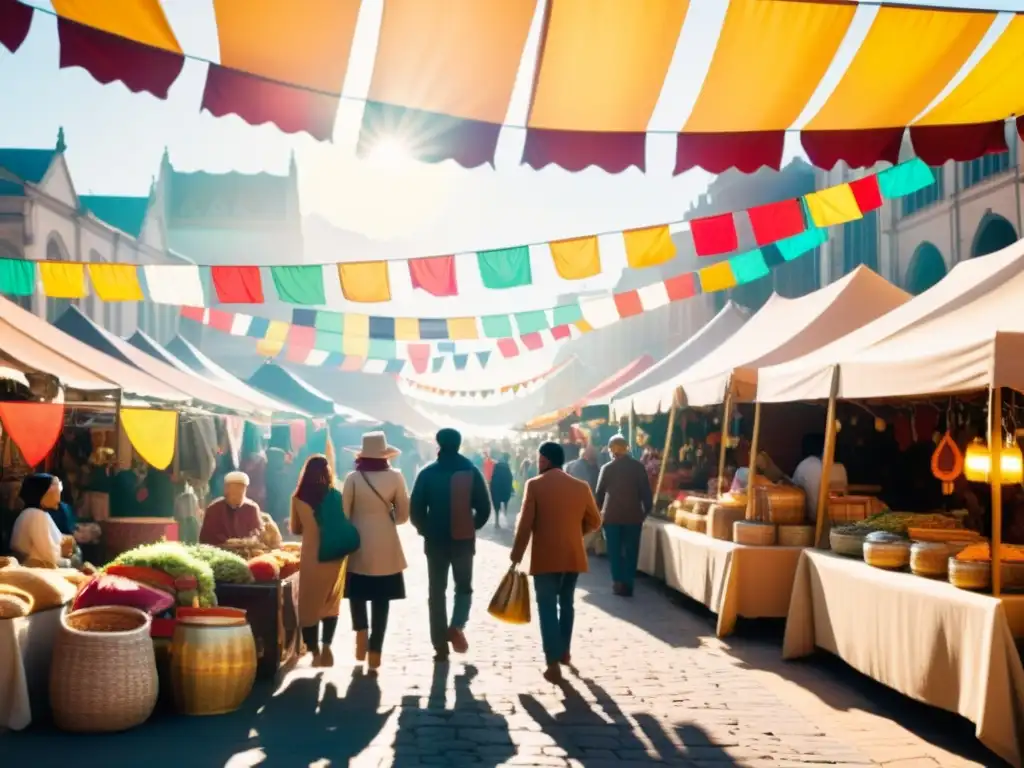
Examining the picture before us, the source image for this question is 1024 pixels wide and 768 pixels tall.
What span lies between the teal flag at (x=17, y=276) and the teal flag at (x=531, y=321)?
867cm

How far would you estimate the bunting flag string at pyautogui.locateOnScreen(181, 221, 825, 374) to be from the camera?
56.0ft

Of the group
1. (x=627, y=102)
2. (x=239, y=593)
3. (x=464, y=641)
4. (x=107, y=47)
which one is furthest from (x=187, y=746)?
(x=627, y=102)

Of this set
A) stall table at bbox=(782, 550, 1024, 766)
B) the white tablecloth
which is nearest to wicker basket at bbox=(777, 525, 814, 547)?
stall table at bbox=(782, 550, 1024, 766)

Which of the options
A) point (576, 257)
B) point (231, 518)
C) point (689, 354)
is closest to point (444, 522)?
point (231, 518)

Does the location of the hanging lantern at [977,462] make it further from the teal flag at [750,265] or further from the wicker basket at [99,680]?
the teal flag at [750,265]

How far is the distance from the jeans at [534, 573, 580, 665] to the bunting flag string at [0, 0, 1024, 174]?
2.97m

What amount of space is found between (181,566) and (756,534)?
16.8 feet

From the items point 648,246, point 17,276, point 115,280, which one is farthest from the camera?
point 115,280

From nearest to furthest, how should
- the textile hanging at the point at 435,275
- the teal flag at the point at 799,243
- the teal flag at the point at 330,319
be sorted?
1. the textile hanging at the point at 435,275
2. the teal flag at the point at 799,243
3. the teal flag at the point at 330,319

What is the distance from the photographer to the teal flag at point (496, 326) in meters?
21.0

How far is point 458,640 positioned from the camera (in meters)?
8.91

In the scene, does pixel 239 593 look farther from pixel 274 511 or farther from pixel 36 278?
pixel 274 511

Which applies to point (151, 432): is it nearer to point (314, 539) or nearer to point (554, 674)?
point (314, 539)

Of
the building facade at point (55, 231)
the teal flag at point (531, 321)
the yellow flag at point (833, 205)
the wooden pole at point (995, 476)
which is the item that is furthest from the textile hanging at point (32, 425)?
the building facade at point (55, 231)
